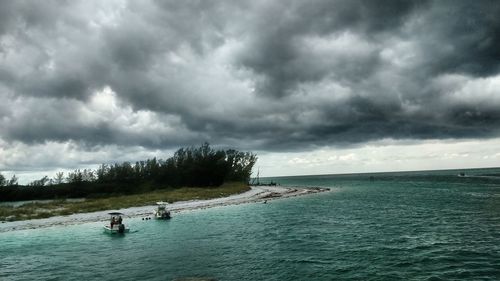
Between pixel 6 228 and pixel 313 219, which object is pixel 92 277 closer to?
pixel 313 219

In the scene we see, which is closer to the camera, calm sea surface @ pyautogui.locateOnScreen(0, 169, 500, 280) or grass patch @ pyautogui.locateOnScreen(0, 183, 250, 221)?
calm sea surface @ pyautogui.locateOnScreen(0, 169, 500, 280)

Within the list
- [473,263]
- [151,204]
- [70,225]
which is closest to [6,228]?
[70,225]

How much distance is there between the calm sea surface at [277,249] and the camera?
121 ft

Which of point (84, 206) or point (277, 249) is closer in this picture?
point (277, 249)

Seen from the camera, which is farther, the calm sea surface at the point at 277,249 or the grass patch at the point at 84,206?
the grass patch at the point at 84,206

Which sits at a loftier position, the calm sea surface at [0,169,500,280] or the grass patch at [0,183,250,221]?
the grass patch at [0,183,250,221]

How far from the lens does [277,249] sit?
162 feet

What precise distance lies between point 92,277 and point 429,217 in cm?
6266

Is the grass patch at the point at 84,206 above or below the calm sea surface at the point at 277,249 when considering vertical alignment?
above

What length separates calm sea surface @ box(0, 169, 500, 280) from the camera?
121 ft

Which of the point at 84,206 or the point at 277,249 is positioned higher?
the point at 84,206

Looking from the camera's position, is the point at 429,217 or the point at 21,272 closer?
the point at 21,272

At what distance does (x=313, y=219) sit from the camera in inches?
3078

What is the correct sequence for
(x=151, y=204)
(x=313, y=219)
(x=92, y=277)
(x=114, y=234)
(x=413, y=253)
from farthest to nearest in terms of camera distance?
(x=151, y=204)
(x=313, y=219)
(x=114, y=234)
(x=413, y=253)
(x=92, y=277)
